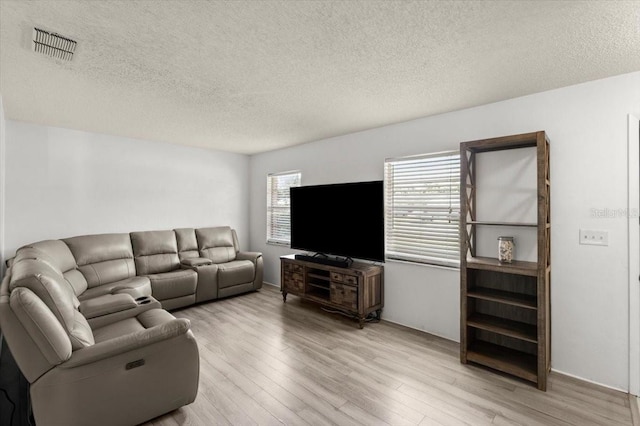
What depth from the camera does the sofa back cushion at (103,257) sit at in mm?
3736

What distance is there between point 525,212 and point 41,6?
12.3 feet

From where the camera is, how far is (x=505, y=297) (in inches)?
102

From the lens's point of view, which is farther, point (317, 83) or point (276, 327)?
point (276, 327)

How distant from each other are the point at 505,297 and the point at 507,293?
167mm

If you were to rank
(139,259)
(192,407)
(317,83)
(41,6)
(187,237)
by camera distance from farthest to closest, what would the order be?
(187,237), (139,259), (317,83), (192,407), (41,6)

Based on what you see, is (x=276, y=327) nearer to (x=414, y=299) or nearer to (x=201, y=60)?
(x=414, y=299)

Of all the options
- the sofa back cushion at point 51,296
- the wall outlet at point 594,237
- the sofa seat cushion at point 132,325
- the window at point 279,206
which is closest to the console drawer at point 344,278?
the window at point 279,206

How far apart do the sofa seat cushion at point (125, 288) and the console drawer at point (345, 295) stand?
7.43 ft

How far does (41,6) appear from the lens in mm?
1549

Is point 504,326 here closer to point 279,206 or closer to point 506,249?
point 506,249

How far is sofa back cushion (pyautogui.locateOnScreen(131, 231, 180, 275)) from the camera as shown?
4.31 metres

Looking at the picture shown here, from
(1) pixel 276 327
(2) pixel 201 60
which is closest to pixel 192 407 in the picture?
(1) pixel 276 327

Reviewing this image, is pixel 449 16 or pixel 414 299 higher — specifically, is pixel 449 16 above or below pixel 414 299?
above

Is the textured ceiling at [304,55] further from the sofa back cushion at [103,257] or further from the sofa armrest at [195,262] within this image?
the sofa armrest at [195,262]
